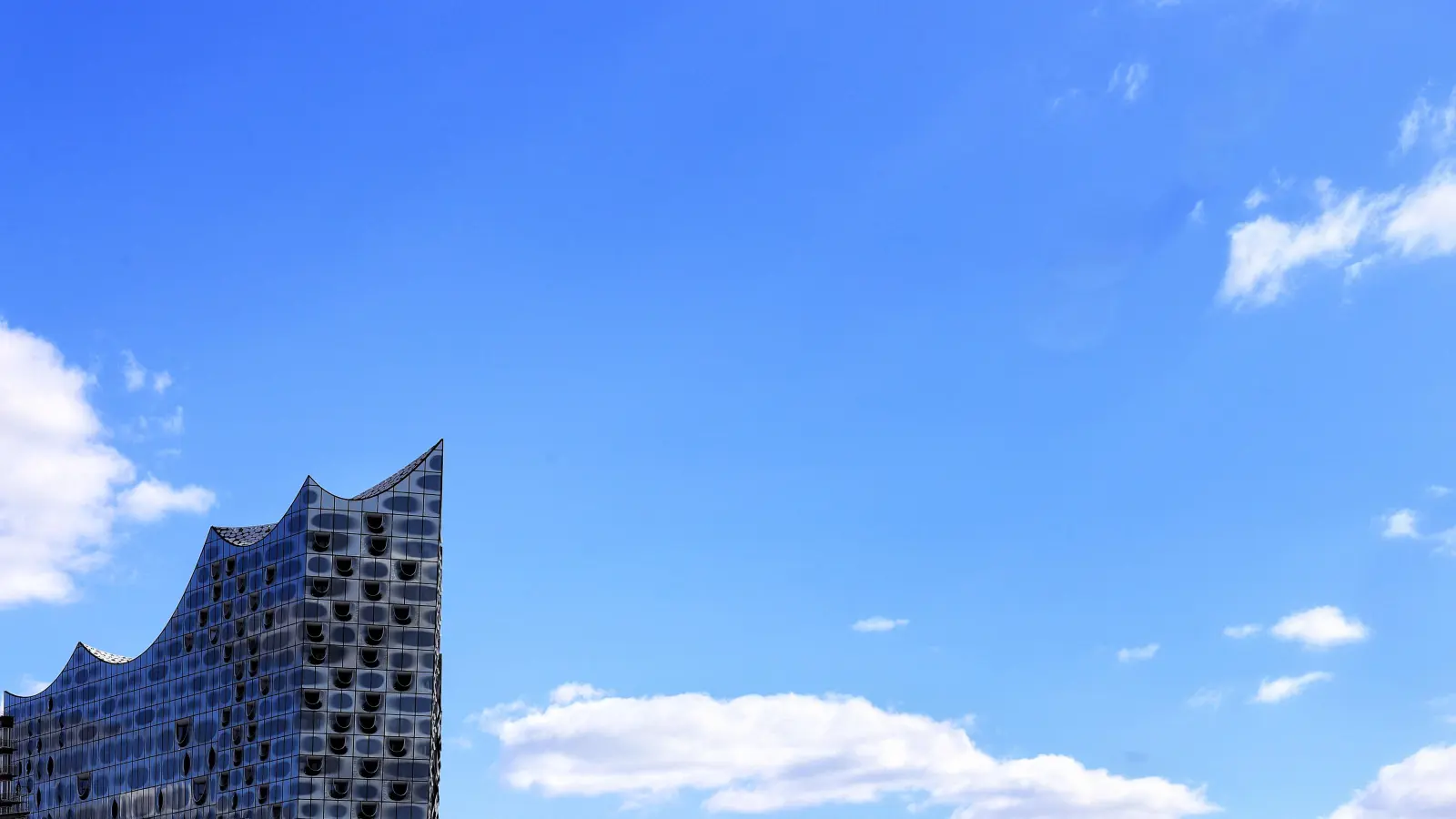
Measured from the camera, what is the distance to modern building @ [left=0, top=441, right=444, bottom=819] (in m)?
160

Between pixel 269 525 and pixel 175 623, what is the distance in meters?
15.4

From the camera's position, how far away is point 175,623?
18025cm

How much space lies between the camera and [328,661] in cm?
16125

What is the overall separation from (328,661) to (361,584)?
25.6 feet

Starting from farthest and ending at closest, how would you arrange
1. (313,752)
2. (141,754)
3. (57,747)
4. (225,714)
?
(57,747)
(141,754)
(225,714)
(313,752)

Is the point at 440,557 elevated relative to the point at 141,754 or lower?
elevated

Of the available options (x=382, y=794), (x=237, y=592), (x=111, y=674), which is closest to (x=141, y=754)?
(x=111, y=674)

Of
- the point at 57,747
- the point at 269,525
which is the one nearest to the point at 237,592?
the point at 269,525

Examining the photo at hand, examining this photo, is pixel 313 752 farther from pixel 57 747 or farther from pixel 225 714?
pixel 57 747

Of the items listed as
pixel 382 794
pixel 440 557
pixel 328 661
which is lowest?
pixel 382 794

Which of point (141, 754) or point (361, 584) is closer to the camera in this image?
point (361, 584)

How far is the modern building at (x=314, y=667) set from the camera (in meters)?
160

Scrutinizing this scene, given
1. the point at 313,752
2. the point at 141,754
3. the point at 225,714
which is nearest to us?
the point at 313,752

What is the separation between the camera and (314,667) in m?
161
